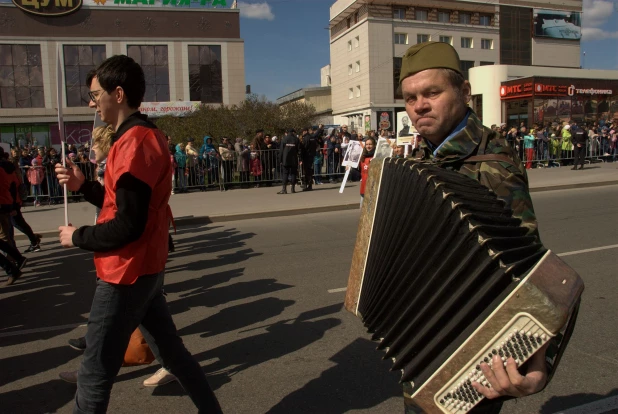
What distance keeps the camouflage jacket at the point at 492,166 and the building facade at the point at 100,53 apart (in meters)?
39.4

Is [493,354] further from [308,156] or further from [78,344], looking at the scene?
[308,156]

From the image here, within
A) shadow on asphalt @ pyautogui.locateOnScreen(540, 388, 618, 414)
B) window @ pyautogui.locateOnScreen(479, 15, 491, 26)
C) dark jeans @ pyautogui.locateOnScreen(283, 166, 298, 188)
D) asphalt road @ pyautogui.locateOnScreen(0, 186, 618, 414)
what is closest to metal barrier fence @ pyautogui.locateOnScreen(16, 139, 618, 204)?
dark jeans @ pyautogui.locateOnScreen(283, 166, 298, 188)

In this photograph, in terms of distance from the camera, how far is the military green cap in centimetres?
181

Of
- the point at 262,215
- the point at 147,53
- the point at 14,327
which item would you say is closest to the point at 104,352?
the point at 14,327

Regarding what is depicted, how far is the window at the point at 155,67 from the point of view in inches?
1733

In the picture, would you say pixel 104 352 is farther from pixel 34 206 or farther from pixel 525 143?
pixel 525 143

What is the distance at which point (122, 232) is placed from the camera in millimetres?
2270

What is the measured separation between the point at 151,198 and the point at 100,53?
4667 centimetres

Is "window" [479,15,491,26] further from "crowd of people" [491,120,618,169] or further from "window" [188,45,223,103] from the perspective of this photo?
"crowd of people" [491,120,618,169]

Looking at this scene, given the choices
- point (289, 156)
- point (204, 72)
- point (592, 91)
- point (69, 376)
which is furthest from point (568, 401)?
point (204, 72)

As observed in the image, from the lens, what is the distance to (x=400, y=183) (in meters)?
1.76

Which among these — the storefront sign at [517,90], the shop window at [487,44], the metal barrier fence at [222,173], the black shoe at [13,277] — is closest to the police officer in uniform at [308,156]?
the metal barrier fence at [222,173]

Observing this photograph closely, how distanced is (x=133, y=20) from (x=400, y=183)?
47.5 metres

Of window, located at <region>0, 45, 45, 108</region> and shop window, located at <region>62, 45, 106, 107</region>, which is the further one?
shop window, located at <region>62, 45, 106, 107</region>
